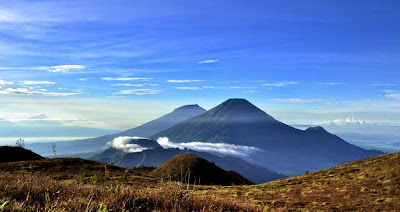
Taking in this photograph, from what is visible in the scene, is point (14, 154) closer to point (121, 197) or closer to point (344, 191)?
point (344, 191)

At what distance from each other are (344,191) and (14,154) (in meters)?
45.6

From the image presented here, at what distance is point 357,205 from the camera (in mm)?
21344

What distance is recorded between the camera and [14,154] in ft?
158

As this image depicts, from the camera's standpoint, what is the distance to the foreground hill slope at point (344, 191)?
21.4 metres

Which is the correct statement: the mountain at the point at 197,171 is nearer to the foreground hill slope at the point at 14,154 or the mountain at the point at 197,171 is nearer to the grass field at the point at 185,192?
the grass field at the point at 185,192

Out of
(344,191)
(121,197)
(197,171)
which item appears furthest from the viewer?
(197,171)

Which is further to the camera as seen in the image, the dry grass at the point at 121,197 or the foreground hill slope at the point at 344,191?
the foreground hill slope at the point at 344,191

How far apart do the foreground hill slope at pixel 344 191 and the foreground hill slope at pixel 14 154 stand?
34.0 m

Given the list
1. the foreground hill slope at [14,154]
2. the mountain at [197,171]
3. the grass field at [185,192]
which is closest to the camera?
the grass field at [185,192]

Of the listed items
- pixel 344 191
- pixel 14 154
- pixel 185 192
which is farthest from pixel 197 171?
pixel 185 192

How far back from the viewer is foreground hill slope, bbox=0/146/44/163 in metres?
46.9

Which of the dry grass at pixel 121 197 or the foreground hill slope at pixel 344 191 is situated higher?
the dry grass at pixel 121 197

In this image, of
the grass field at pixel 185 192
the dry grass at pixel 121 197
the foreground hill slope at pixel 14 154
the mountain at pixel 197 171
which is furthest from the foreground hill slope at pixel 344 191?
the foreground hill slope at pixel 14 154

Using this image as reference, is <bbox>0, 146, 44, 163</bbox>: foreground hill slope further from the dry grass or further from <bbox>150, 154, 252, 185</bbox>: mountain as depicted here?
the dry grass
